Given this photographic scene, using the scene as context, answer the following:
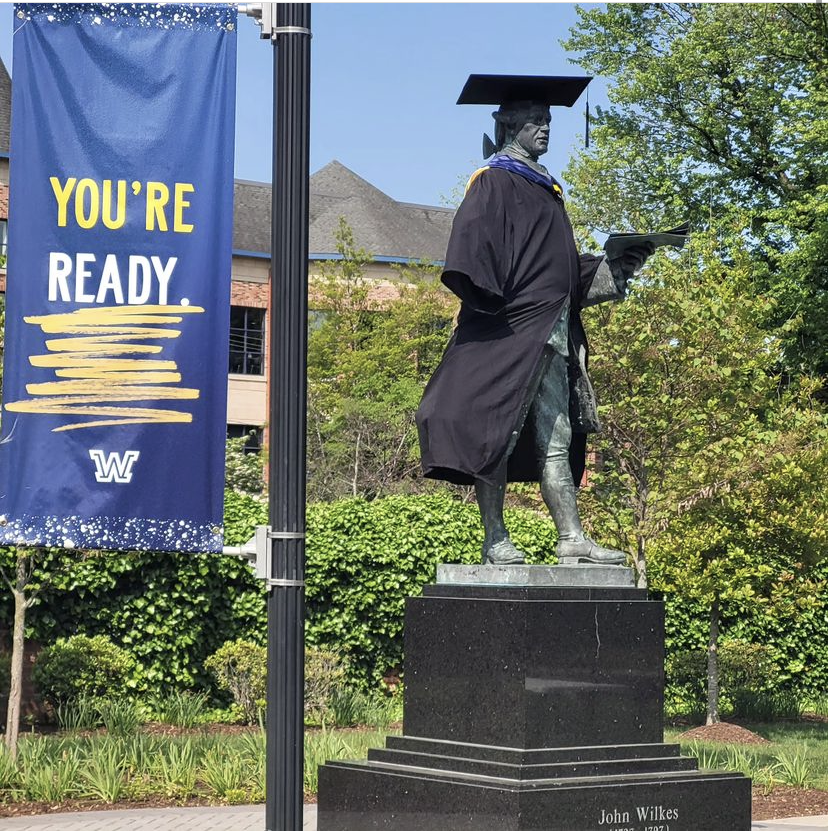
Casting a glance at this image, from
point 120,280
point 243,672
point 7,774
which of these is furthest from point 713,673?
point 120,280

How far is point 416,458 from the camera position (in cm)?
2966

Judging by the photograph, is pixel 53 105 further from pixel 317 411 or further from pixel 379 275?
pixel 379 275

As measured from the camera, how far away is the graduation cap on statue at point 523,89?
7.24 metres

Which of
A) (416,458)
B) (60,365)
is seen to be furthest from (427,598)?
(416,458)

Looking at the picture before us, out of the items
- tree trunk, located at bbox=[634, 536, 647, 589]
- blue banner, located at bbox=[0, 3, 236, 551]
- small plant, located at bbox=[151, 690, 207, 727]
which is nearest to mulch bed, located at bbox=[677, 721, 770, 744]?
tree trunk, located at bbox=[634, 536, 647, 589]

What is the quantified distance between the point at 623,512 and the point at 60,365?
12.3 meters

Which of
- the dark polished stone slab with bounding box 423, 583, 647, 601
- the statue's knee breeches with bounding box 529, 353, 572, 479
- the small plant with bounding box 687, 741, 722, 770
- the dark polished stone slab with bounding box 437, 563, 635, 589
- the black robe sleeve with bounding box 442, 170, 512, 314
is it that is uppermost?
the black robe sleeve with bounding box 442, 170, 512, 314

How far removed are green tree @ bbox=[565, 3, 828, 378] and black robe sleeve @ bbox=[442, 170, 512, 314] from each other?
17.5 m

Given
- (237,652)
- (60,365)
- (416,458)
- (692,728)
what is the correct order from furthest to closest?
(416,458) → (692,728) → (237,652) → (60,365)

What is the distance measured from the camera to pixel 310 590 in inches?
680

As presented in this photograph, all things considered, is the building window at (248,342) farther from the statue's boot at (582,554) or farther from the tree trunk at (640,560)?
the statue's boot at (582,554)

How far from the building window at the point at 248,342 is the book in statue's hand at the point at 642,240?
35532mm

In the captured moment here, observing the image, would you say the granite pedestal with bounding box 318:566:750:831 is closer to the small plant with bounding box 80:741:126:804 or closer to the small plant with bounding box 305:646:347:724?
the small plant with bounding box 80:741:126:804

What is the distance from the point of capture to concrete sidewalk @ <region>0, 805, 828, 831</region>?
9.59 m
